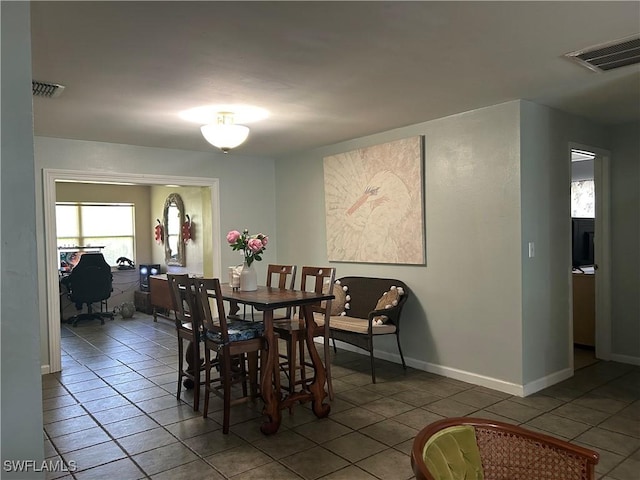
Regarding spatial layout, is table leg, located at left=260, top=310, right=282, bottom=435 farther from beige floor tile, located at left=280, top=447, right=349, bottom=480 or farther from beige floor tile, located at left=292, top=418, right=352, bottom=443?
beige floor tile, located at left=280, top=447, right=349, bottom=480

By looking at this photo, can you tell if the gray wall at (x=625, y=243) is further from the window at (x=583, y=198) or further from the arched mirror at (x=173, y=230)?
the arched mirror at (x=173, y=230)

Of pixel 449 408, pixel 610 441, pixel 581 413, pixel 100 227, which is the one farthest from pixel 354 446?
pixel 100 227

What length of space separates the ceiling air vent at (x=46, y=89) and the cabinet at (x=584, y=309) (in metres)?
5.09

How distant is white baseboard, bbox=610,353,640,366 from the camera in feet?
14.8

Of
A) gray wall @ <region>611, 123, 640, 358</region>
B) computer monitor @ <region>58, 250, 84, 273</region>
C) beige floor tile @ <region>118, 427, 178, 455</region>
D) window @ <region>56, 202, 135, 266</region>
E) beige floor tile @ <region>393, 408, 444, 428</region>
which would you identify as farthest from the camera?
window @ <region>56, 202, 135, 266</region>

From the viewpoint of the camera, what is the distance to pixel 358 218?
16.3ft

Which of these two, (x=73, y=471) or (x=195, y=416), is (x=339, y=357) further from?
(x=73, y=471)

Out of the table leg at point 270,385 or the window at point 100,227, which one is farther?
the window at point 100,227

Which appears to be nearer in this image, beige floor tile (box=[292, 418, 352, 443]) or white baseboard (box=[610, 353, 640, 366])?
beige floor tile (box=[292, 418, 352, 443])

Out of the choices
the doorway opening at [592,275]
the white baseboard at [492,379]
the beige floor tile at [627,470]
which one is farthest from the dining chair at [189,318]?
the doorway opening at [592,275]

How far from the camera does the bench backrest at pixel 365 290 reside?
4.61 metres

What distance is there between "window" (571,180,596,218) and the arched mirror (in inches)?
237

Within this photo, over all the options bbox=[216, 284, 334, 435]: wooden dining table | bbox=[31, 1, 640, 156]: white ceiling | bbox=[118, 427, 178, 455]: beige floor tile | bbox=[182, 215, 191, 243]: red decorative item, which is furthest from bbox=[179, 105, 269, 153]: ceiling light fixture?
bbox=[182, 215, 191, 243]: red decorative item

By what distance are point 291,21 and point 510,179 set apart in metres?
2.30
